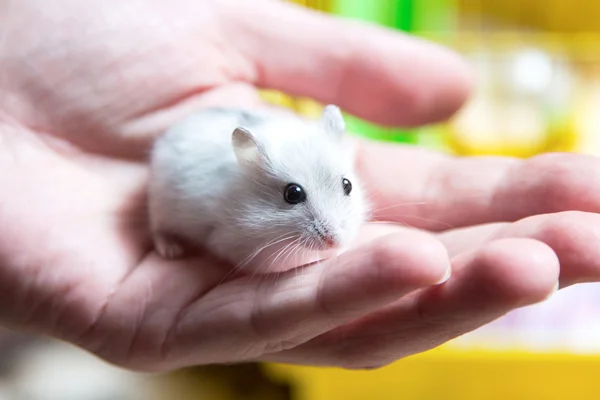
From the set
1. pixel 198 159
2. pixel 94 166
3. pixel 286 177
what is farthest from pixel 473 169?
pixel 94 166

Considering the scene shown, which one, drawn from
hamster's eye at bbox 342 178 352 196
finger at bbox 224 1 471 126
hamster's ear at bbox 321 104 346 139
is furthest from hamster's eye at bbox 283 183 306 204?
finger at bbox 224 1 471 126

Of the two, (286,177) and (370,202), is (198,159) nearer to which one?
(286,177)

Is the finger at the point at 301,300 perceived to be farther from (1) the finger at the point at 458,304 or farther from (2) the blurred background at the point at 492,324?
(2) the blurred background at the point at 492,324

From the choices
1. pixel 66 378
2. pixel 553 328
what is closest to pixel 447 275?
pixel 553 328

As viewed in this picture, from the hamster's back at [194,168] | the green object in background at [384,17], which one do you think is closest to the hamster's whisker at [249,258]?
the hamster's back at [194,168]

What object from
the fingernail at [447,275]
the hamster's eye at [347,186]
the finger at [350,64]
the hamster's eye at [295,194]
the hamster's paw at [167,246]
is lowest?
the hamster's paw at [167,246]
